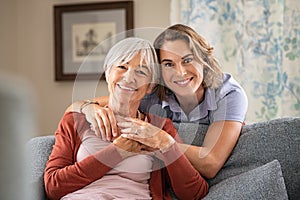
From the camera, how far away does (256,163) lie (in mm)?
1676

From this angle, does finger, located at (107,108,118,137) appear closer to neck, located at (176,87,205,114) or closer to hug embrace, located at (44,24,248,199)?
hug embrace, located at (44,24,248,199)

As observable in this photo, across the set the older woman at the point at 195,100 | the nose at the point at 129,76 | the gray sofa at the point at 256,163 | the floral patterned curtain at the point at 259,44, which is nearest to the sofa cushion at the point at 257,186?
the gray sofa at the point at 256,163

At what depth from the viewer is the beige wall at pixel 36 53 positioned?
3.47 m

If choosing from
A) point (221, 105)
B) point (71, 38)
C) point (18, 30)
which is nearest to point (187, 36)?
point (221, 105)

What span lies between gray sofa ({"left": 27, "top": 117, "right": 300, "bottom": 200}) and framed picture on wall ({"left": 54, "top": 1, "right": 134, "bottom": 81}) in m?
1.64

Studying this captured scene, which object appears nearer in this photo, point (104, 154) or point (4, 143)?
point (4, 143)

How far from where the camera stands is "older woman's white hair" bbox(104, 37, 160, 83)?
5.02 ft

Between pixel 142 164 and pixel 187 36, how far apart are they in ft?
1.48

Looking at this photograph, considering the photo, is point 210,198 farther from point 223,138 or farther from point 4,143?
point 4,143

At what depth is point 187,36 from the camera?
5.46 ft

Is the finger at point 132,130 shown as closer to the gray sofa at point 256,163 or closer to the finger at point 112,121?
the finger at point 112,121

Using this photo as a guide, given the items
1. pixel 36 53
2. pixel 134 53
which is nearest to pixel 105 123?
pixel 134 53

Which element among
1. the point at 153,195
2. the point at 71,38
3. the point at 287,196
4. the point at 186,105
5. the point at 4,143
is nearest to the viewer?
the point at 4,143

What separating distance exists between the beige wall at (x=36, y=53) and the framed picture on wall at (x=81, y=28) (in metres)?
0.08
